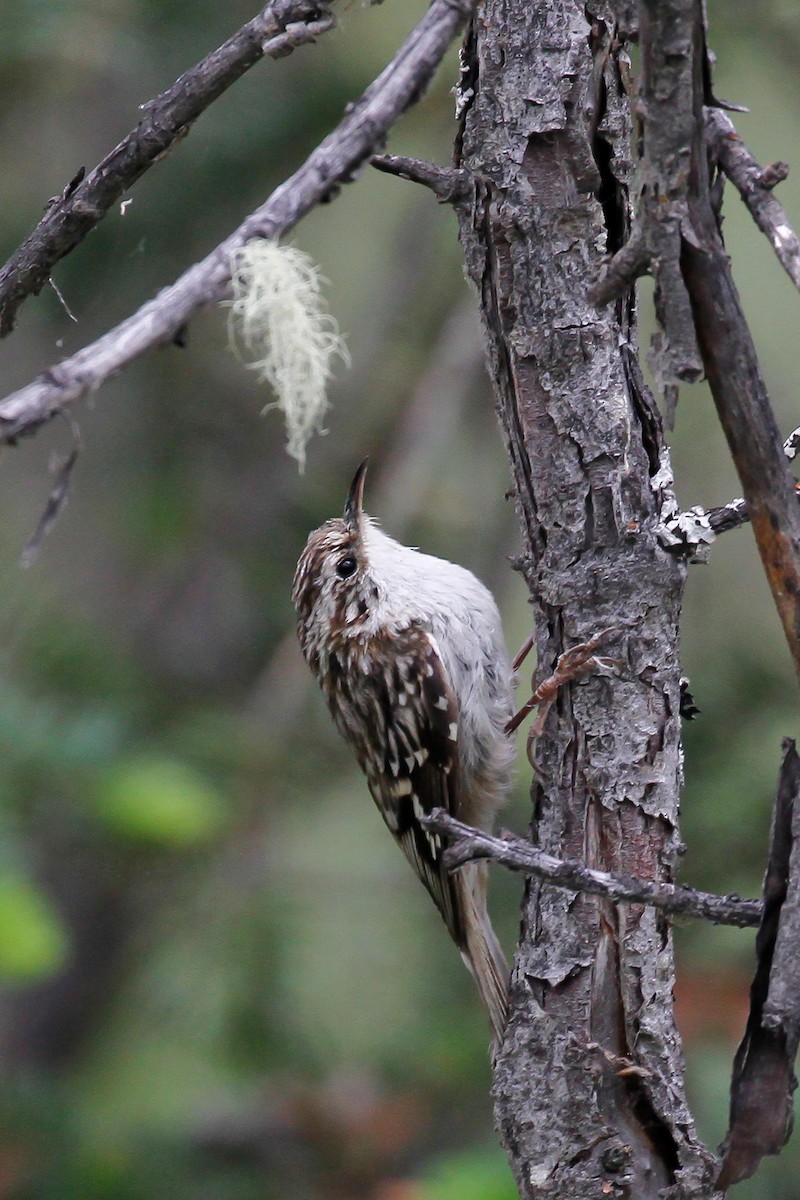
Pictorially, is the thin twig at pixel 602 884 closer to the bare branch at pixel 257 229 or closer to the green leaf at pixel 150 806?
the bare branch at pixel 257 229

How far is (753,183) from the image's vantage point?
1586 mm

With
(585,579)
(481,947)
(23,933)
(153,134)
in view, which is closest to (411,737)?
(481,947)

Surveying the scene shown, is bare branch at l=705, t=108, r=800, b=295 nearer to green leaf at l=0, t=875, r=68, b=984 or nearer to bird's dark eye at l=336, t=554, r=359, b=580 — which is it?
bird's dark eye at l=336, t=554, r=359, b=580

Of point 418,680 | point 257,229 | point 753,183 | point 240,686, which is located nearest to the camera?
point 257,229

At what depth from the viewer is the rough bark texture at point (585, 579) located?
1998 millimetres

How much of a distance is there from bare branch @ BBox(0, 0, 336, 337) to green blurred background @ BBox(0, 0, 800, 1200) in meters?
1.50

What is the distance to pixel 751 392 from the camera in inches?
63.5

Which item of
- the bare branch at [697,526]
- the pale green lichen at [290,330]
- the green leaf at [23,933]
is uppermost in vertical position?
the pale green lichen at [290,330]

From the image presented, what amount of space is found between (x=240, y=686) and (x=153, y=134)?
339 centimetres

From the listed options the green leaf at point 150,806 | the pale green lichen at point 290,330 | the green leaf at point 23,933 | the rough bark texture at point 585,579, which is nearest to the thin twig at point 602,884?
the rough bark texture at point 585,579

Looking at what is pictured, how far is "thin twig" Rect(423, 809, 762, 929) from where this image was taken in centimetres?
188

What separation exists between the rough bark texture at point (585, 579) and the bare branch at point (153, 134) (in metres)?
0.45

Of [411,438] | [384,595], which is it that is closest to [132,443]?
[411,438]

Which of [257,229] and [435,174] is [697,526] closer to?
[435,174]
